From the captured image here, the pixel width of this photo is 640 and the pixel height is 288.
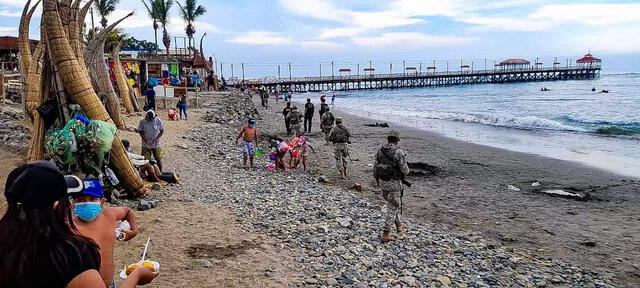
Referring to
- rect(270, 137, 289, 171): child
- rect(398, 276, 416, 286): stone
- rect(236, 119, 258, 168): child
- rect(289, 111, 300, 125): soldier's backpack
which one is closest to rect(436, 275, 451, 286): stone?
rect(398, 276, 416, 286): stone

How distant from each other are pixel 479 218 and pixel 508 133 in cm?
1756

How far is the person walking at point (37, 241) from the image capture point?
2.10 m

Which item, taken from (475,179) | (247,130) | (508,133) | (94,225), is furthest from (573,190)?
(508,133)

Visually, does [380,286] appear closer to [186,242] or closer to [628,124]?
[186,242]

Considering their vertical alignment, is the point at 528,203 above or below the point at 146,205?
below

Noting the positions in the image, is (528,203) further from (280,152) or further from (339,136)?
(280,152)

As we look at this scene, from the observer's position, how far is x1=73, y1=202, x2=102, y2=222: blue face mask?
11.0 ft

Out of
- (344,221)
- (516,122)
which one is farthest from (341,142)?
(516,122)

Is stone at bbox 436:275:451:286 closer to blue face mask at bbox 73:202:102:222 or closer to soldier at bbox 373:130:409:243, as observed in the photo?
soldier at bbox 373:130:409:243

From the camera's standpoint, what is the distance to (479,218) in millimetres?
9656

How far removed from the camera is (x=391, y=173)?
24.9 feet

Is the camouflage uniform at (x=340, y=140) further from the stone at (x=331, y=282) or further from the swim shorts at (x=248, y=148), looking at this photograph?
the stone at (x=331, y=282)

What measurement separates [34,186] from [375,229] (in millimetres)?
6411

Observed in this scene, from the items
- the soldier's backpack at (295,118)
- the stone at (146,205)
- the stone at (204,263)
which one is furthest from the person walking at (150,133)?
the soldier's backpack at (295,118)
